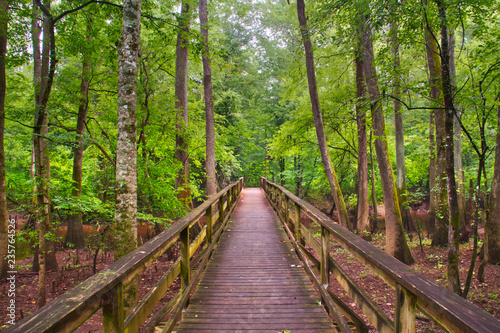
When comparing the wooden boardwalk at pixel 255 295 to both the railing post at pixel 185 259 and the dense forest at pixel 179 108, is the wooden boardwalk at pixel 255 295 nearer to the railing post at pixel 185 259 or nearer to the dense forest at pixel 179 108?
the railing post at pixel 185 259

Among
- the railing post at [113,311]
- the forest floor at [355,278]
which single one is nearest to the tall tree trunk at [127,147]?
the forest floor at [355,278]

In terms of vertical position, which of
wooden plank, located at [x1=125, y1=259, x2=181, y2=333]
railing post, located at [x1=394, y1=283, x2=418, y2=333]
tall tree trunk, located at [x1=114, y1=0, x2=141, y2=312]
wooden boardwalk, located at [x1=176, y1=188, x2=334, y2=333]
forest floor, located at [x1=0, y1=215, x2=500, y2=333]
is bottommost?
forest floor, located at [x1=0, y1=215, x2=500, y2=333]

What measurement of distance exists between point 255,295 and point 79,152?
8.34 metres

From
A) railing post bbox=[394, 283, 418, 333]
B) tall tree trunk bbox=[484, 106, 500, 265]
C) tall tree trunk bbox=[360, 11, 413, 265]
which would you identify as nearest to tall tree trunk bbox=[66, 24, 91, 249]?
railing post bbox=[394, 283, 418, 333]

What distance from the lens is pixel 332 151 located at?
1414cm

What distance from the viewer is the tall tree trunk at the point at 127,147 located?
12.8 ft

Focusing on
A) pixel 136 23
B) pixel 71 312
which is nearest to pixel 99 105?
pixel 136 23

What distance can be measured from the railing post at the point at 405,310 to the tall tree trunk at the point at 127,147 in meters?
3.64

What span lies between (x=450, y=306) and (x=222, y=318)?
225 cm

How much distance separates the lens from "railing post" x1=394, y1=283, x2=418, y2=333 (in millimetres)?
1424

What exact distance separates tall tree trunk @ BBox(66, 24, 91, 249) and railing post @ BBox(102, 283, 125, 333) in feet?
13.8

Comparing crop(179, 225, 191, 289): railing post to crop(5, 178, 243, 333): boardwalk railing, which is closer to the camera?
crop(5, 178, 243, 333): boardwalk railing

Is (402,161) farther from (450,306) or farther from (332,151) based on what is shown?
(450,306)

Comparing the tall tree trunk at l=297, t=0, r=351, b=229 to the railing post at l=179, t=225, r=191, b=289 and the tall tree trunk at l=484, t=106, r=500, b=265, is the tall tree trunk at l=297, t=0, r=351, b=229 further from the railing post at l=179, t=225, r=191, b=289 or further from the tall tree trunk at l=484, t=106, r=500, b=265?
the railing post at l=179, t=225, r=191, b=289
